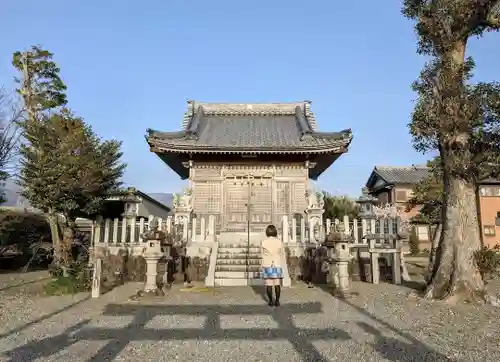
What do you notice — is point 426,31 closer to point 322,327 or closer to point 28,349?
point 322,327

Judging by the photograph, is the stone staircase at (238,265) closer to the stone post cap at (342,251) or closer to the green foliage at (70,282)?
the stone post cap at (342,251)

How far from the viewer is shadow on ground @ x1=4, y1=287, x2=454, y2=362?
491 centimetres

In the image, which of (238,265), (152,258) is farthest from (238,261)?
(152,258)

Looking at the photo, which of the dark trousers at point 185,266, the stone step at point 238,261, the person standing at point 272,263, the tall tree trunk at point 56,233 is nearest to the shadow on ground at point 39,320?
the dark trousers at point 185,266

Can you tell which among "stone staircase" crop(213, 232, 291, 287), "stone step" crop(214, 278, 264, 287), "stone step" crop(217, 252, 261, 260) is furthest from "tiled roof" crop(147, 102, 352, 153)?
"stone step" crop(214, 278, 264, 287)

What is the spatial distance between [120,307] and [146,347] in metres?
3.32

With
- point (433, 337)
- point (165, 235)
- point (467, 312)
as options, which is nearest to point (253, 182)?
point (165, 235)

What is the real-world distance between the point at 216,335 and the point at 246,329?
0.58m

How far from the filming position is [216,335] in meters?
5.87

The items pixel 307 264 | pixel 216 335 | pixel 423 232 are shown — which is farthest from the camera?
pixel 423 232

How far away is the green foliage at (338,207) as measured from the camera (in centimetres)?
3366

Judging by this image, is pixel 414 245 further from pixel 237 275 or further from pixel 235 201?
pixel 237 275

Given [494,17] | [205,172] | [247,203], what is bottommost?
[247,203]

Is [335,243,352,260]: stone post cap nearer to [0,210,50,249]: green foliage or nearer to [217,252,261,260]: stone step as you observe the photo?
[217,252,261,260]: stone step
